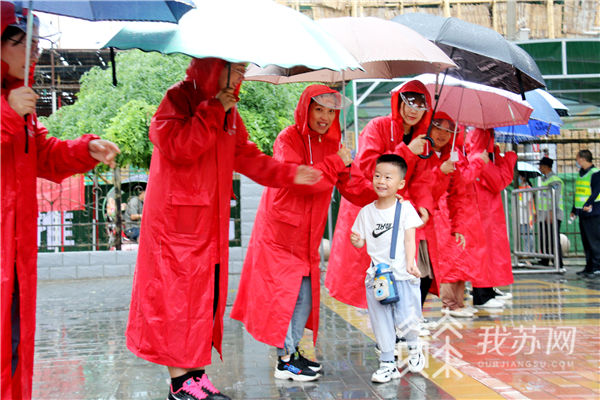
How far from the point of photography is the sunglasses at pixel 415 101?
4.82 meters

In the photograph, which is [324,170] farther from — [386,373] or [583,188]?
[583,188]

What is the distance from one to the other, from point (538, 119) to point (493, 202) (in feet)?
3.72

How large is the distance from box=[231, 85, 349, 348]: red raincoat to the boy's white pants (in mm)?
407

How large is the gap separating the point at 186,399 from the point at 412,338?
1.71 metres

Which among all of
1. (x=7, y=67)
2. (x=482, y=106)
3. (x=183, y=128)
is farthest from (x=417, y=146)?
(x=7, y=67)

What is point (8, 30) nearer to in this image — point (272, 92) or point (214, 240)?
point (214, 240)

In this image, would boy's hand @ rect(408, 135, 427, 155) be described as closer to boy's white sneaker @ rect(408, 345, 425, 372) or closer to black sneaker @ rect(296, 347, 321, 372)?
boy's white sneaker @ rect(408, 345, 425, 372)

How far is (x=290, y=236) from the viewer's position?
4.54 m

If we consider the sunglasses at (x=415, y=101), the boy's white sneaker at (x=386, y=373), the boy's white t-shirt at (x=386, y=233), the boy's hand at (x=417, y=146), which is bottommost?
the boy's white sneaker at (x=386, y=373)

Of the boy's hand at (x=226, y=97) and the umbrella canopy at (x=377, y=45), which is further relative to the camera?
the umbrella canopy at (x=377, y=45)

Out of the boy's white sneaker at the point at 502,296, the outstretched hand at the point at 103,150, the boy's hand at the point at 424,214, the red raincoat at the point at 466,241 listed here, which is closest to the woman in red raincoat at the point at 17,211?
the outstretched hand at the point at 103,150

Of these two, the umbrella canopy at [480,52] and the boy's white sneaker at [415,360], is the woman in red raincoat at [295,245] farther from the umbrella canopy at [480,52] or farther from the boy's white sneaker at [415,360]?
the umbrella canopy at [480,52]

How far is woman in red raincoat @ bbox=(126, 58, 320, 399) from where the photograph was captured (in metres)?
3.50

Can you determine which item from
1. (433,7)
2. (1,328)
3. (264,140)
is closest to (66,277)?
(264,140)
